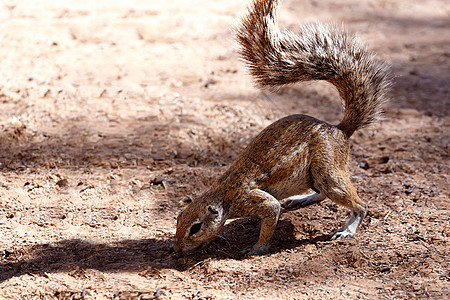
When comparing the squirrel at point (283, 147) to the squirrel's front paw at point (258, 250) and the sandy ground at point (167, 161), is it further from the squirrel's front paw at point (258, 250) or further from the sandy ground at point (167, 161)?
the sandy ground at point (167, 161)

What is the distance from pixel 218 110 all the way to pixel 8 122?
277 centimetres

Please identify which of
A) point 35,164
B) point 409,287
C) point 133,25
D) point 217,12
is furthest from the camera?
point 217,12

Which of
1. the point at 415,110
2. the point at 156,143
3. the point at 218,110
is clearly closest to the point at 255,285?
the point at 156,143

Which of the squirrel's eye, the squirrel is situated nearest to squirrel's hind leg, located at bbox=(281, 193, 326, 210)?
the squirrel

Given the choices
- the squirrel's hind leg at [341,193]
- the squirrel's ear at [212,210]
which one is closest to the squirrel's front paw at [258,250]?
the squirrel's ear at [212,210]

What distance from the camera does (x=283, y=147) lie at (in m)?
4.20

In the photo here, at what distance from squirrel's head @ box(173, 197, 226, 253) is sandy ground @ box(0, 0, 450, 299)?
0.19 meters

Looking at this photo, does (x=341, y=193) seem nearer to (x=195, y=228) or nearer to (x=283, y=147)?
(x=283, y=147)

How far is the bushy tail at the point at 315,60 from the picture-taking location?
4.07m

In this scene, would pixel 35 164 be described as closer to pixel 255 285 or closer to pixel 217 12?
pixel 255 285

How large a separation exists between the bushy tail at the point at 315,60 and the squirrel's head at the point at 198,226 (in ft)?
3.86

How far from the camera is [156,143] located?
6148mm

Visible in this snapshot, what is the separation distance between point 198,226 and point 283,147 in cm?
99

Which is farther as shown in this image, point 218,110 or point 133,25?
point 133,25
